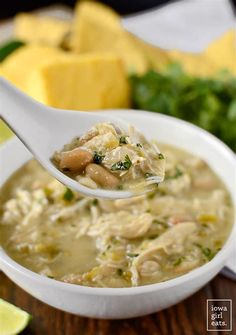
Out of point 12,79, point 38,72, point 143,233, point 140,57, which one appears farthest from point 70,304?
point 140,57

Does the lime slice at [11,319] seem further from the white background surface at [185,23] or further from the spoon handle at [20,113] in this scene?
the white background surface at [185,23]

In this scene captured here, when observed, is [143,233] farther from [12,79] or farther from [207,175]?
[12,79]

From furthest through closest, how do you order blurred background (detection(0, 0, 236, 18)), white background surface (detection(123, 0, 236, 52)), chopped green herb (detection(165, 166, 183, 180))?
1. blurred background (detection(0, 0, 236, 18))
2. white background surface (detection(123, 0, 236, 52))
3. chopped green herb (detection(165, 166, 183, 180))

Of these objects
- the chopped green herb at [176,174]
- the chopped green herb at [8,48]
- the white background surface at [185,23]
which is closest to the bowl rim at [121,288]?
the chopped green herb at [176,174]

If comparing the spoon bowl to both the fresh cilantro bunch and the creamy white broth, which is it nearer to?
the creamy white broth

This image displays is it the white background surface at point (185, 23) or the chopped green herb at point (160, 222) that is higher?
the chopped green herb at point (160, 222)

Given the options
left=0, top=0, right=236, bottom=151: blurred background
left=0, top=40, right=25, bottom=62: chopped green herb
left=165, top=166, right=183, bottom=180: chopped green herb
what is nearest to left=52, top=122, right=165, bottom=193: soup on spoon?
left=165, top=166, right=183, bottom=180: chopped green herb
